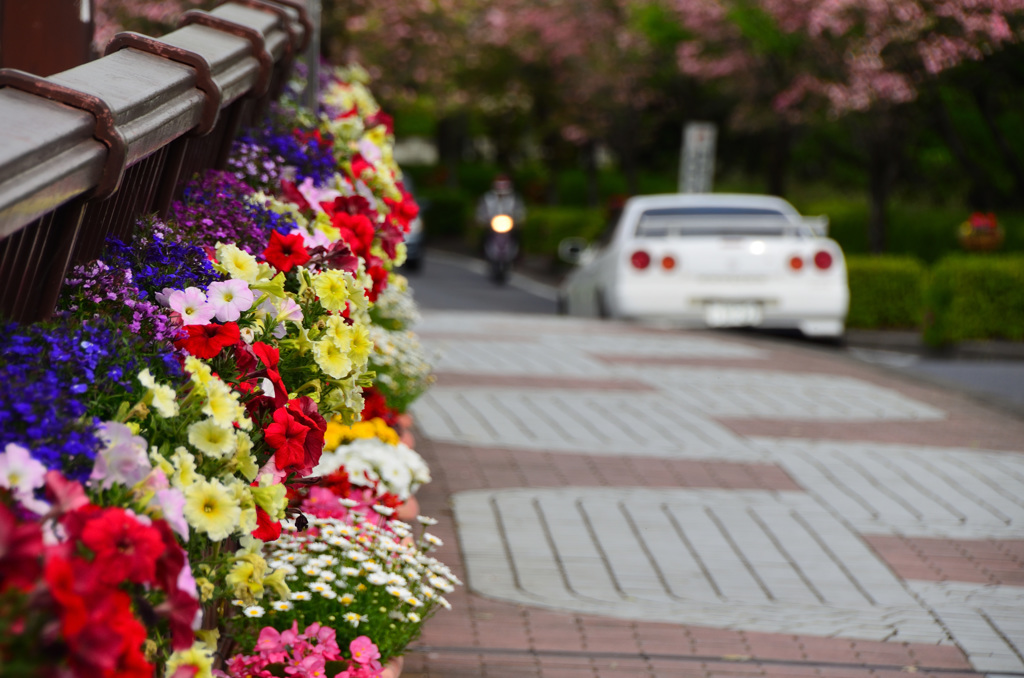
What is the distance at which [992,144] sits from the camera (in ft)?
94.3

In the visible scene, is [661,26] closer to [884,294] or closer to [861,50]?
[861,50]

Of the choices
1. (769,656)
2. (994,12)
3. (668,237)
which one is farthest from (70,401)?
(994,12)

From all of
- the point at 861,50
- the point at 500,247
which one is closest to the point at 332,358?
the point at 861,50

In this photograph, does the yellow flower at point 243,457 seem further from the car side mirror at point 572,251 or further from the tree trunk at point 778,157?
the tree trunk at point 778,157

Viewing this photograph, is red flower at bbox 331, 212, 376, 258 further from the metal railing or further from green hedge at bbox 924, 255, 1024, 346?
green hedge at bbox 924, 255, 1024, 346

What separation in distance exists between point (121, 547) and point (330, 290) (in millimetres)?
1395

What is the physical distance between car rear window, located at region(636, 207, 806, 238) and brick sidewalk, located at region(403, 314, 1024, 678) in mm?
4067

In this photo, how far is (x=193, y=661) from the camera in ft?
6.98

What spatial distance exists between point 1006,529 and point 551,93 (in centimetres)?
3635

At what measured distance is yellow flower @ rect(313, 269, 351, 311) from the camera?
3098mm

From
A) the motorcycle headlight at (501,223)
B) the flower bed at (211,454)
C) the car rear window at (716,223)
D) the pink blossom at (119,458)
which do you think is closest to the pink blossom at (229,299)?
the flower bed at (211,454)

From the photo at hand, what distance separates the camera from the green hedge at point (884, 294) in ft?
62.5

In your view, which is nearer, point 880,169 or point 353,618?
point 353,618

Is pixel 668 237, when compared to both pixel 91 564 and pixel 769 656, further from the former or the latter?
pixel 91 564
